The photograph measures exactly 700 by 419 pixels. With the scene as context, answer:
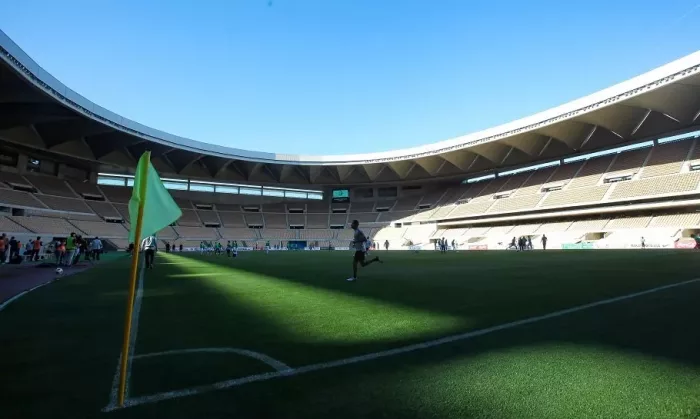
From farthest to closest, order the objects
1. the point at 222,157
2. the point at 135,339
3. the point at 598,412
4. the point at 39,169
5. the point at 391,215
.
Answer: the point at 391,215
the point at 222,157
the point at 39,169
the point at 135,339
the point at 598,412

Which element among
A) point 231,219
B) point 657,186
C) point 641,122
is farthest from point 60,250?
point 641,122

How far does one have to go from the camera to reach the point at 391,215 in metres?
66.4

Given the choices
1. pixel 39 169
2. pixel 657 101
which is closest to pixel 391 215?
pixel 657 101

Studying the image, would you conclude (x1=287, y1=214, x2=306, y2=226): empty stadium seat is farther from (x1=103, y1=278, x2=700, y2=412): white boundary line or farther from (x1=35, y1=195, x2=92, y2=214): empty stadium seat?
(x1=103, y1=278, x2=700, y2=412): white boundary line

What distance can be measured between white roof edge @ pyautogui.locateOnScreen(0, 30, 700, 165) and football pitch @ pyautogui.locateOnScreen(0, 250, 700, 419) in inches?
1197

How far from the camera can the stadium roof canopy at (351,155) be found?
3058cm

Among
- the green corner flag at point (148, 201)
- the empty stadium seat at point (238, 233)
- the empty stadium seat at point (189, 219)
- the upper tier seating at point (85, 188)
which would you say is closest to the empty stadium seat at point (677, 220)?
the green corner flag at point (148, 201)

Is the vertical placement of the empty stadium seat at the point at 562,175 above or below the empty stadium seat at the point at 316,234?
above

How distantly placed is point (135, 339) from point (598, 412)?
14.7ft

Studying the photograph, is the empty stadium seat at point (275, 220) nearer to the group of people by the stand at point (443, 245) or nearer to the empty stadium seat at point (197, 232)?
the empty stadium seat at point (197, 232)

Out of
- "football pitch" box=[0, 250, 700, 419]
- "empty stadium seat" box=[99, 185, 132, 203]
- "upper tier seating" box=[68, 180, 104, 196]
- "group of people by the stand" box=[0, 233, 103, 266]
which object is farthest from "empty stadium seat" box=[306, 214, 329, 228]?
"football pitch" box=[0, 250, 700, 419]

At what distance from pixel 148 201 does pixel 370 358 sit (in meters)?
2.38

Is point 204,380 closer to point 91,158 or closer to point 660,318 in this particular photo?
point 660,318

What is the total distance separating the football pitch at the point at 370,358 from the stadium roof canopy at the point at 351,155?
30479 mm
